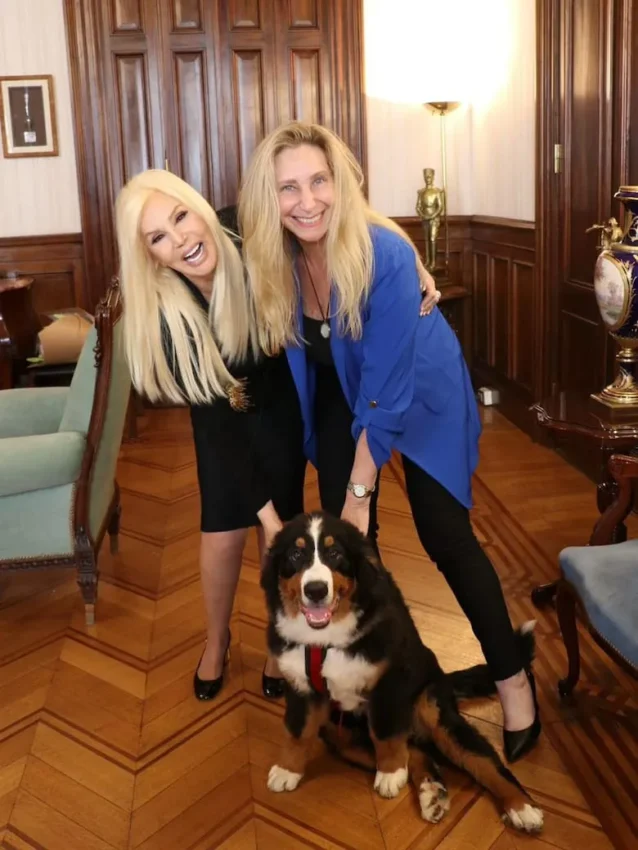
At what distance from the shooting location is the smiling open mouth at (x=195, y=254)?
6.32ft

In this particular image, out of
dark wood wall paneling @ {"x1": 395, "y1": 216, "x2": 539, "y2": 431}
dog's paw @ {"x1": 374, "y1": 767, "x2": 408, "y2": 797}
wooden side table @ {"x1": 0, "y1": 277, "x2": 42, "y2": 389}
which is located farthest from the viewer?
dark wood wall paneling @ {"x1": 395, "y1": 216, "x2": 539, "y2": 431}

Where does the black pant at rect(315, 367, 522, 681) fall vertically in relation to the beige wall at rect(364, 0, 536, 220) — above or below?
below

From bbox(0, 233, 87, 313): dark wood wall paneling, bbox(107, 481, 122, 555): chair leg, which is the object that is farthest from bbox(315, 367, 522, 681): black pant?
bbox(0, 233, 87, 313): dark wood wall paneling

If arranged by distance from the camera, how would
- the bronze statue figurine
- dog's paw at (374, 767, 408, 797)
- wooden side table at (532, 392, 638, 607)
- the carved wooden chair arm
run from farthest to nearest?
the bronze statue figurine < wooden side table at (532, 392, 638, 607) < the carved wooden chair arm < dog's paw at (374, 767, 408, 797)

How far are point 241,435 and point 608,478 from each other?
124 centimetres

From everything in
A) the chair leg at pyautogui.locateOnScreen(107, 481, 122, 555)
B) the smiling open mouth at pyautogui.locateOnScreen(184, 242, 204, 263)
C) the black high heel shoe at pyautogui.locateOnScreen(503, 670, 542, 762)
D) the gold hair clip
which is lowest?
the black high heel shoe at pyautogui.locateOnScreen(503, 670, 542, 762)

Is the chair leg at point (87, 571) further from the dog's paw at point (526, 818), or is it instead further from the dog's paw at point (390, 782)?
the dog's paw at point (526, 818)

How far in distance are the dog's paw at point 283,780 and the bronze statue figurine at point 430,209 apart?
3672 mm

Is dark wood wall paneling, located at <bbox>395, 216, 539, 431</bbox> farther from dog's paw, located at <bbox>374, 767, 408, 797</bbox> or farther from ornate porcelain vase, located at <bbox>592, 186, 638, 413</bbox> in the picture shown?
dog's paw, located at <bbox>374, 767, 408, 797</bbox>

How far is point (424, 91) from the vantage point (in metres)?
5.09

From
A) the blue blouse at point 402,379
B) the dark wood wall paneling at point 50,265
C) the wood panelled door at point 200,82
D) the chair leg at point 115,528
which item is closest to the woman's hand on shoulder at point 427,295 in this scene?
the blue blouse at point 402,379

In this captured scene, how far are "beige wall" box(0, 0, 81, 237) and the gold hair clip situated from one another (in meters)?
3.84

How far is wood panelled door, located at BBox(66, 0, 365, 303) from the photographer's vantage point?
5203mm

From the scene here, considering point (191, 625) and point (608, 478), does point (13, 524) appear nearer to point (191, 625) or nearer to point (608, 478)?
point (191, 625)
